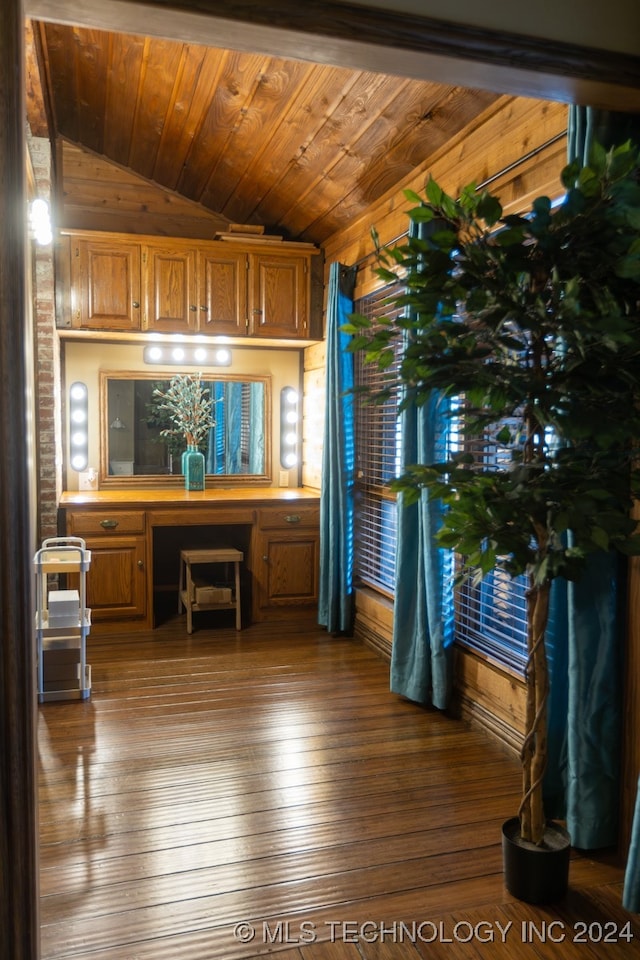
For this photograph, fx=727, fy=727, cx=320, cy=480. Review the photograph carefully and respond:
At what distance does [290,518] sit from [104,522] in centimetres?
120

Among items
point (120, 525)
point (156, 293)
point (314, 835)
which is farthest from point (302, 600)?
point (314, 835)

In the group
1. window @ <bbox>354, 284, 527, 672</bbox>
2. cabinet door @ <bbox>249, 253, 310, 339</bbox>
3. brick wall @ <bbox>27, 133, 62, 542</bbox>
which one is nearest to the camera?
window @ <bbox>354, 284, 527, 672</bbox>

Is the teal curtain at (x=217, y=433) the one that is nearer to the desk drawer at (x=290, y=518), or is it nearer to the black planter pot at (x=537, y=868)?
the desk drawer at (x=290, y=518)

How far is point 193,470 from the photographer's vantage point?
518 centimetres

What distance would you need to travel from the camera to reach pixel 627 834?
2.26m

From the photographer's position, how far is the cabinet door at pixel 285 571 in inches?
192

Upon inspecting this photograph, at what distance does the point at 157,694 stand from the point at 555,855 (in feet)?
7.07

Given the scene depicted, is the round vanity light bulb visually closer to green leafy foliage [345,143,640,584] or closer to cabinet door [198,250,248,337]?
cabinet door [198,250,248,337]

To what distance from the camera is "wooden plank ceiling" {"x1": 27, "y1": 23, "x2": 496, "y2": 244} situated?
10.8ft

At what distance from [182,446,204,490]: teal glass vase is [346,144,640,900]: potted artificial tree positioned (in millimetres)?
3337

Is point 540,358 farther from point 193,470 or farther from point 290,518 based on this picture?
point 193,470

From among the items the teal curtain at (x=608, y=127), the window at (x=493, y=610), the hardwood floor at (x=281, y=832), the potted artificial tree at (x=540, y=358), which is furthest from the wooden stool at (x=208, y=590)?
the teal curtain at (x=608, y=127)


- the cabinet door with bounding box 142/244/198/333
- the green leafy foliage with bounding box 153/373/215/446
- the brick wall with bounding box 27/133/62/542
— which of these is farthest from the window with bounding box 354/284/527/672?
the brick wall with bounding box 27/133/62/542

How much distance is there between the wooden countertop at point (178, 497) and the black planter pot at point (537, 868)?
3.00 m
